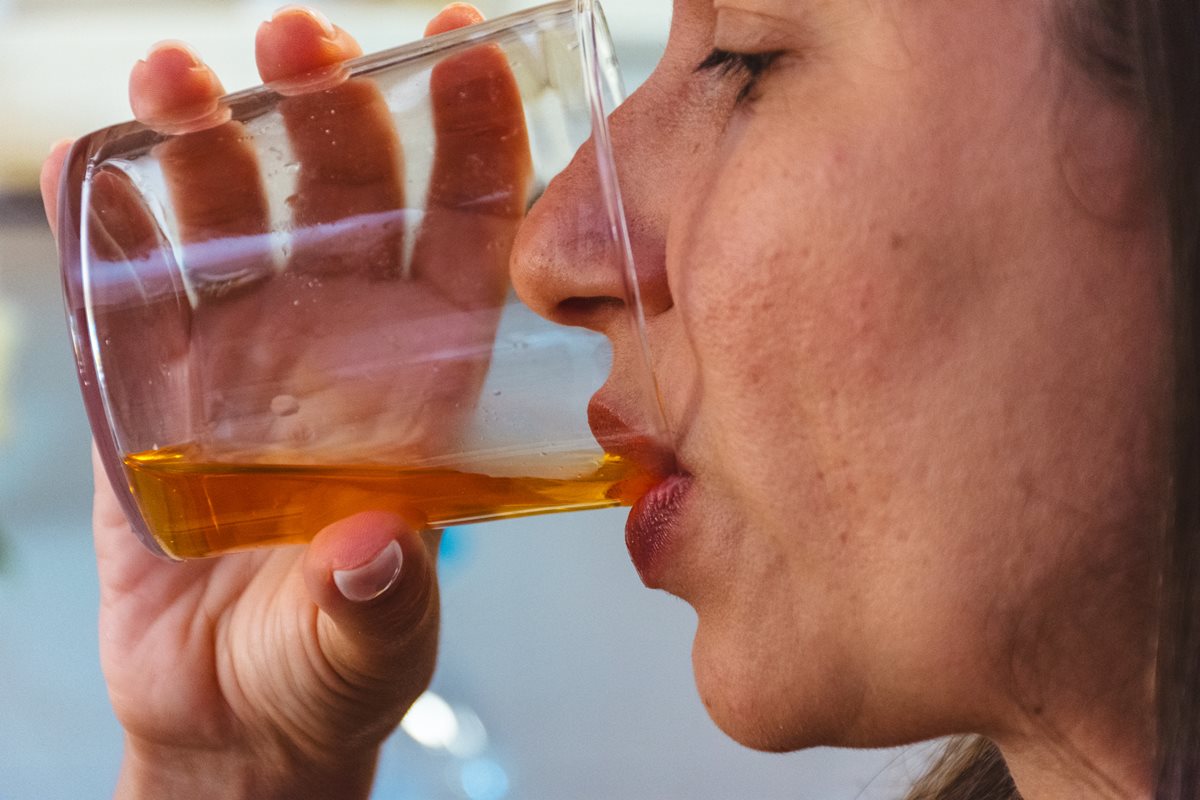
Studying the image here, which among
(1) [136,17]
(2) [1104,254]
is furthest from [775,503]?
(1) [136,17]

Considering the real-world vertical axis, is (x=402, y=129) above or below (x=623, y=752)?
above

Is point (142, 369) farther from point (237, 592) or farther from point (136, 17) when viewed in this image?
point (136, 17)

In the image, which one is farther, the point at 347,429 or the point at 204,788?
the point at 204,788

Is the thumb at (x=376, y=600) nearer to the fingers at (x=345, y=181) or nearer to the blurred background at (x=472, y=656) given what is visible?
the fingers at (x=345, y=181)

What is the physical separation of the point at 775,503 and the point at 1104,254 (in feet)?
0.65

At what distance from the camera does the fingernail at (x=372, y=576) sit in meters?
0.76

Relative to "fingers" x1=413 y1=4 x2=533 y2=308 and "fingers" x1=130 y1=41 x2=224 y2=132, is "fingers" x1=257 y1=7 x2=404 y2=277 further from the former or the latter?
"fingers" x1=130 y1=41 x2=224 y2=132

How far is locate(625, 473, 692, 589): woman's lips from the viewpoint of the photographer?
65 centimetres

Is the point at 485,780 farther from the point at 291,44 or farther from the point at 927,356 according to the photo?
the point at 927,356

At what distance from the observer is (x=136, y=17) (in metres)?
1.63

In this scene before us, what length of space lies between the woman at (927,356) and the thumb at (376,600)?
0.18 meters

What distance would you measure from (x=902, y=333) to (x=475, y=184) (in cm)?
23

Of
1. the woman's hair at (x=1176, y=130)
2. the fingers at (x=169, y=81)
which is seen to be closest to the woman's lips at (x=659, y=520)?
the woman's hair at (x=1176, y=130)

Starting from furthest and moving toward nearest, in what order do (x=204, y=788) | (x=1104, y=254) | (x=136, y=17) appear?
(x=136, y=17)
(x=204, y=788)
(x=1104, y=254)
